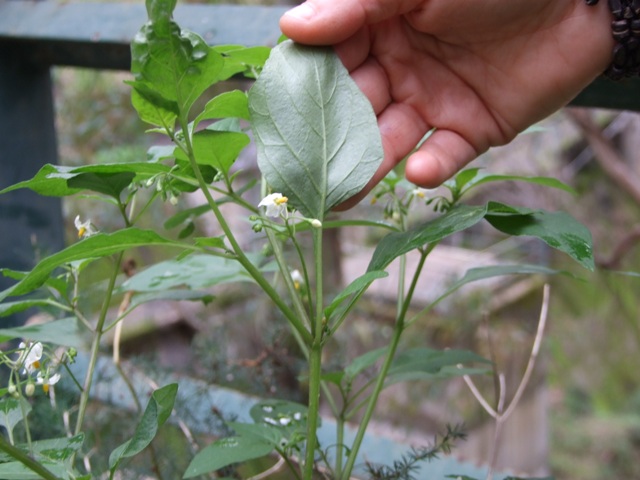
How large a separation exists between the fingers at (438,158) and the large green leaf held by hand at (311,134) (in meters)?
0.13

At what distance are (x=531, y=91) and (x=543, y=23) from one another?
7cm

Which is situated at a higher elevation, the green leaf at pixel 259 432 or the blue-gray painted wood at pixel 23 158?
the blue-gray painted wood at pixel 23 158

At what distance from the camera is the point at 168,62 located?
0.44 metres

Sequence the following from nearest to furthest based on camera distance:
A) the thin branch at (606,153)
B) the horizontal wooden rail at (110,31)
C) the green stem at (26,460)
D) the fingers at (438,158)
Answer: the green stem at (26,460)
the fingers at (438,158)
the horizontal wooden rail at (110,31)
the thin branch at (606,153)

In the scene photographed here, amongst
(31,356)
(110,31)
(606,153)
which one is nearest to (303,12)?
(31,356)

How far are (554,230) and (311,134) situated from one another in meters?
0.18

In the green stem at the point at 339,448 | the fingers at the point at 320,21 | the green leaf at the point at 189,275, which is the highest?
the fingers at the point at 320,21

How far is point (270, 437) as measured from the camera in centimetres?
57

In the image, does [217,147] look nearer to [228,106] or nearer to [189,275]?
[228,106]

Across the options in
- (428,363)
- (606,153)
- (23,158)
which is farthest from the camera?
(606,153)

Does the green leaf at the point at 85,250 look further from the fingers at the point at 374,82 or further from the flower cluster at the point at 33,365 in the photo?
the fingers at the point at 374,82

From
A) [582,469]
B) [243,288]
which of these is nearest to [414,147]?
[243,288]

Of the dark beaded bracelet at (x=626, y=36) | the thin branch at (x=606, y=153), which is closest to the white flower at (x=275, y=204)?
the dark beaded bracelet at (x=626, y=36)

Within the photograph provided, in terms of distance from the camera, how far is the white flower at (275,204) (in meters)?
0.48
